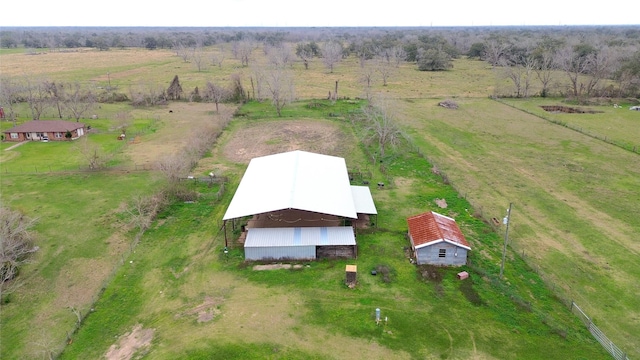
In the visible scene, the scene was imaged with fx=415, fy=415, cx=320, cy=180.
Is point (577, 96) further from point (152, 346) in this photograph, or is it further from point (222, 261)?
point (152, 346)

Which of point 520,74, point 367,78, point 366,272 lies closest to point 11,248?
point 366,272

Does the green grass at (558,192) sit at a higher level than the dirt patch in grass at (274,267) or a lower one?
higher

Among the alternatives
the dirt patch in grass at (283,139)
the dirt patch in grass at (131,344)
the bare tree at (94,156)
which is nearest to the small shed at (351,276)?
the dirt patch in grass at (131,344)

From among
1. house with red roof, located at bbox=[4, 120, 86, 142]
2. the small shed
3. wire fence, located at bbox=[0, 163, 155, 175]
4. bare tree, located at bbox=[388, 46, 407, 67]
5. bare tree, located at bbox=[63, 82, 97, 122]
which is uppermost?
bare tree, located at bbox=[388, 46, 407, 67]

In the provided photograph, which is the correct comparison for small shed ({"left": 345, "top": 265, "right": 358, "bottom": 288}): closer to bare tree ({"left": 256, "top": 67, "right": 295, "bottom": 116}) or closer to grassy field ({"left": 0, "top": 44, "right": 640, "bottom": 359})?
grassy field ({"left": 0, "top": 44, "right": 640, "bottom": 359})

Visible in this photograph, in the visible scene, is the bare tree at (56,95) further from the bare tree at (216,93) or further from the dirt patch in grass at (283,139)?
the dirt patch in grass at (283,139)

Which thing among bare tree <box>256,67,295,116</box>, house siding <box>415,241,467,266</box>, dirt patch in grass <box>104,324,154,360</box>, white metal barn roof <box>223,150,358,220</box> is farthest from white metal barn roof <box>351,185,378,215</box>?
bare tree <box>256,67,295,116</box>

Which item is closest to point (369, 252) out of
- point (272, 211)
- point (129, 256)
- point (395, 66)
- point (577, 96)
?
point (272, 211)
